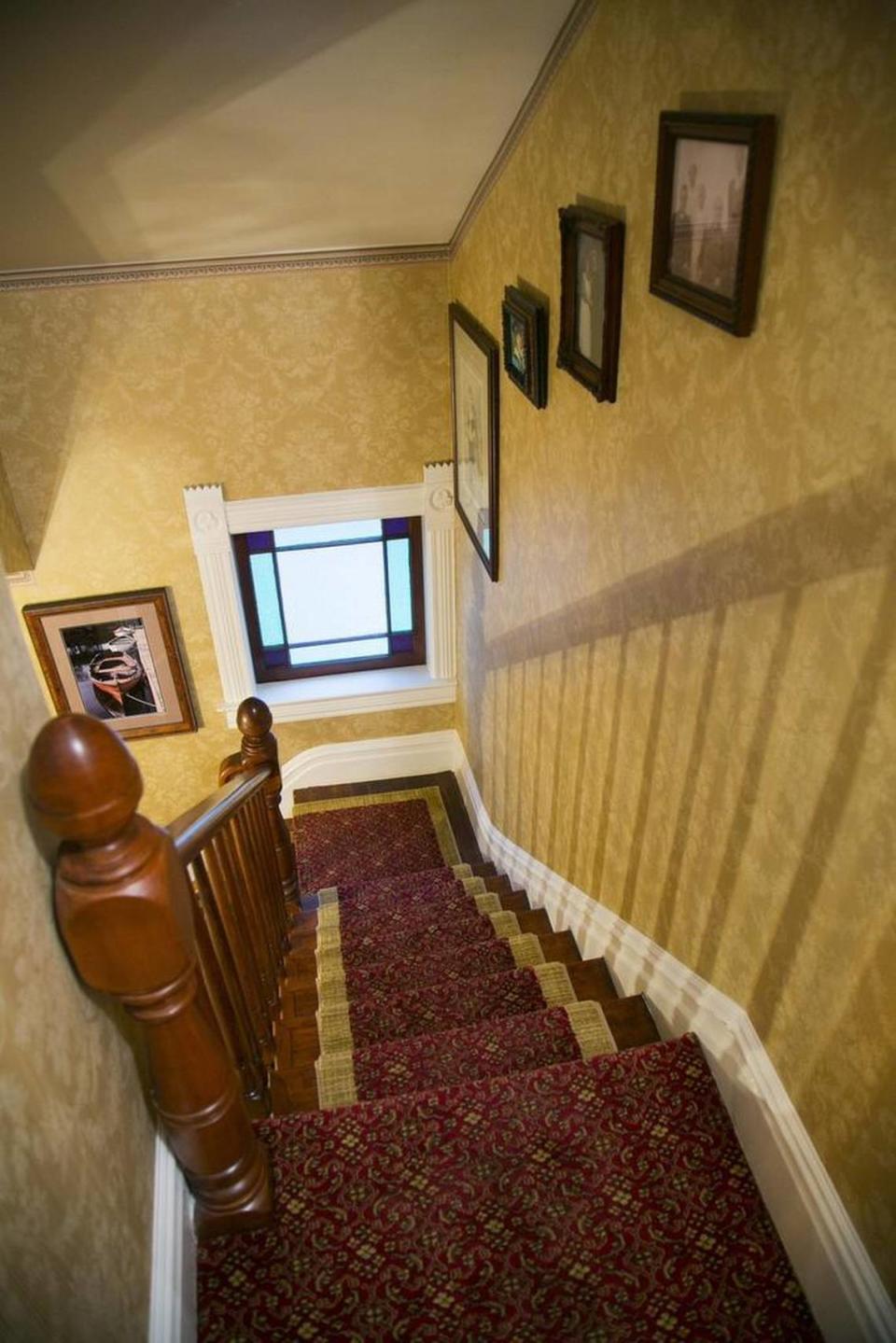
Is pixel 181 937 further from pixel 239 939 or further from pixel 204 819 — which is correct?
pixel 239 939

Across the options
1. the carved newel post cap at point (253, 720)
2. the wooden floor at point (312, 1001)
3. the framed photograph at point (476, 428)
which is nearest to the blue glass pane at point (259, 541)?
the framed photograph at point (476, 428)

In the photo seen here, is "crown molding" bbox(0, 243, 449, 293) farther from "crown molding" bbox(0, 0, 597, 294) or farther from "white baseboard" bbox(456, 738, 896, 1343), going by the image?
"white baseboard" bbox(456, 738, 896, 1343)

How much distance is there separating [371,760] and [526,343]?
126 inches

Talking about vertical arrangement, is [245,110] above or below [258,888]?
above

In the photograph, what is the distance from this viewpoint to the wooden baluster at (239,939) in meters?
1.64

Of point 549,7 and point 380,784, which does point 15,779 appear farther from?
point 380,784

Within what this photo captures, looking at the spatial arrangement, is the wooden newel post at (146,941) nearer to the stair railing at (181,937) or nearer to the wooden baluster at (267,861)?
the stair railing at (181,937)

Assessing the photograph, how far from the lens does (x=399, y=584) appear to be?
507 cm

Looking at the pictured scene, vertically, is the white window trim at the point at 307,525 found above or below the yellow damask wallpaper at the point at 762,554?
below

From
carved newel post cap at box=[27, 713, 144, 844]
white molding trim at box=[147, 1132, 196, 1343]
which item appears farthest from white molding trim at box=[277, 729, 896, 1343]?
carved newel post cap at box=[27, 713, 144, 844]

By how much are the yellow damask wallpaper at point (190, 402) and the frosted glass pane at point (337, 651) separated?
0.74 m

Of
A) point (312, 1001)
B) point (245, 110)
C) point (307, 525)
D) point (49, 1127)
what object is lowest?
point (312, 1001)

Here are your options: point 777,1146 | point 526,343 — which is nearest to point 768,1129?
point 777,1146

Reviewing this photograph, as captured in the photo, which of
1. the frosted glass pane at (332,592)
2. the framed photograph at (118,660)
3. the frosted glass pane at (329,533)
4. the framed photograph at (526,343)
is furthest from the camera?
the frosted glass pane at (332,592)
